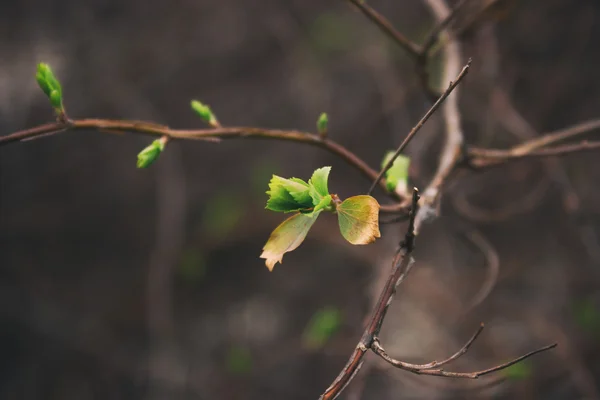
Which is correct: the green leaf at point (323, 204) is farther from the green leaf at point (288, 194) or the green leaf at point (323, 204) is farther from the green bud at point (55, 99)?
the green bud at point (55, 99)

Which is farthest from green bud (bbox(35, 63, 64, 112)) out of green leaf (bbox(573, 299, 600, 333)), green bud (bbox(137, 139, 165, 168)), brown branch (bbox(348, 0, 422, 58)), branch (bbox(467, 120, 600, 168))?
green leaf (bbox(573, 299, 600, 333))

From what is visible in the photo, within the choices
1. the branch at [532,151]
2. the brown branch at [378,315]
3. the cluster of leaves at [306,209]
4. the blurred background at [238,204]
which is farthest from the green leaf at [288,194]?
the blurred background at [238,204]

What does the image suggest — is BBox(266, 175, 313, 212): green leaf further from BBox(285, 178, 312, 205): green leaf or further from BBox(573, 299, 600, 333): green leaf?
BBox(573, 299, 600, 333): green leaf

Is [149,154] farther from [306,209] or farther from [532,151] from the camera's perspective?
[532,151]

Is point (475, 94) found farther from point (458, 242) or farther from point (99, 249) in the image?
point (99, 249)

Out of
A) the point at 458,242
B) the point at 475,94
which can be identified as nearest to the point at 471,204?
the point at 458,242

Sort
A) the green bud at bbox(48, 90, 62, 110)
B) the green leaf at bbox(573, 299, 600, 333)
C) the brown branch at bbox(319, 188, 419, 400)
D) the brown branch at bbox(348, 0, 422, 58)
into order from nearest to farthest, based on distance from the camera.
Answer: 1. the brown branch at bbox(319, 188, 419, 400)
2. the green bud at bbox(48, 90, 62, 110)
3. the brown branch at bbox(348, 0, 422, 58)
4. the green leaf at bbox(573, 299, 600, 333)
